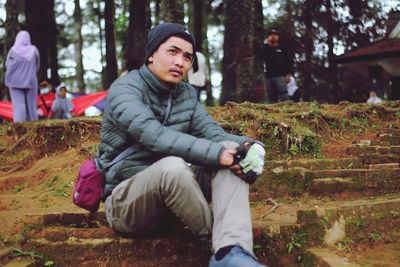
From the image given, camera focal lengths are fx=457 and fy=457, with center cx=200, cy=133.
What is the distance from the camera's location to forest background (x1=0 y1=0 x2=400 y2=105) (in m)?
8.74

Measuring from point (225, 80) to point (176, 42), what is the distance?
655 centimetres

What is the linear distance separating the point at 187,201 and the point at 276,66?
632cm

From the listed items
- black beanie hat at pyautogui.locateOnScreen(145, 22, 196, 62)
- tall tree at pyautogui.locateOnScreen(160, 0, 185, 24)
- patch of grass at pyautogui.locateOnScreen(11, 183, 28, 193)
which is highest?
tall tree at pyautogui.locateOnScreen(160, 0, 185, 24)

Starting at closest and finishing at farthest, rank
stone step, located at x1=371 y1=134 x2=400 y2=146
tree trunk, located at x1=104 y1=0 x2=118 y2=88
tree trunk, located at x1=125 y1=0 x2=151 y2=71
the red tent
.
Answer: stone step, located at x1=371 y1=134 x2=400 y2=146, tree trunk, located at x1=125 y1=0 x2=151 y2=71, the red tent, tree trunk, located at x1=104 y1=0 x2=118 y2=88

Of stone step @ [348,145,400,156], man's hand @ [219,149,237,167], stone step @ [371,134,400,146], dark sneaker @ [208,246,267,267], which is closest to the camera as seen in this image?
dark sneaker @ [208,246,267,267]

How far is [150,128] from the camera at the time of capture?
8.21 feet

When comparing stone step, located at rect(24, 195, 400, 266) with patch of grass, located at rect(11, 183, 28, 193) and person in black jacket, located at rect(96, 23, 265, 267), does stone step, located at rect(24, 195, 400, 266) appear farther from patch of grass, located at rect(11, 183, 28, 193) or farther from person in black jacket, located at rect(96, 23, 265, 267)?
patch of grass, located at rect(11, 183, 28, 193)

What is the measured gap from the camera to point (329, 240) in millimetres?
2787

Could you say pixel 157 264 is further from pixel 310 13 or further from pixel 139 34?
pixel 310 13

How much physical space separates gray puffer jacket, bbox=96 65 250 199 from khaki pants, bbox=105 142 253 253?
3.9 inches

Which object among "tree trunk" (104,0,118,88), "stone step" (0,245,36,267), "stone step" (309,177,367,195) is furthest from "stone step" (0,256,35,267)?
"tree trunk" (104,0,118,88)

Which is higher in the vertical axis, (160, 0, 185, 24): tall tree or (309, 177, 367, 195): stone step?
(160, 0, 185, 24): tall tree

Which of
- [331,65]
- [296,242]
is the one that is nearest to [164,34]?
[296,242]

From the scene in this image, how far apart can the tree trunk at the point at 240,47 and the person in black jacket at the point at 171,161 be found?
19.3 ft
